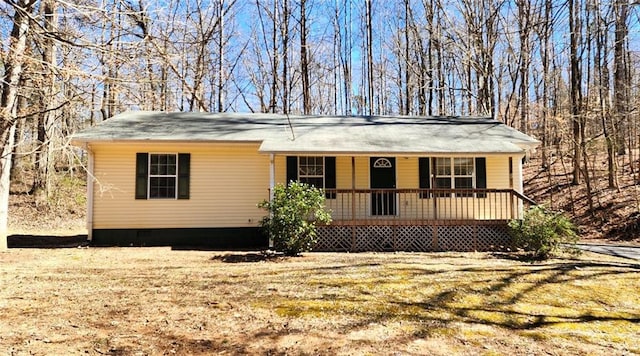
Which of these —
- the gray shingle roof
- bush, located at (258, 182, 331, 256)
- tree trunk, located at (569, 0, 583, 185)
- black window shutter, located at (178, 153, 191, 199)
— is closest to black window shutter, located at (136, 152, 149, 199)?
the gray shingle roof

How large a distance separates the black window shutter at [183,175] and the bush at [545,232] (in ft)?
30.0

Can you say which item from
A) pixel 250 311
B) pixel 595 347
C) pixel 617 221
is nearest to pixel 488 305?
pixel 595 347

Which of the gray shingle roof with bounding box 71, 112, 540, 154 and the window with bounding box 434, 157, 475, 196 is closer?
the gray shingle roof with bounding box 71, 112, 540, 154

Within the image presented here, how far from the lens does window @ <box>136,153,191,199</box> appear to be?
434 inches

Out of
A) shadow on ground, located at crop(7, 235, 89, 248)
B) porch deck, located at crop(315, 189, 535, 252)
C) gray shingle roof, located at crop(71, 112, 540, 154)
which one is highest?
gray shingle roof, located at crop(71, 112, 540, 154)

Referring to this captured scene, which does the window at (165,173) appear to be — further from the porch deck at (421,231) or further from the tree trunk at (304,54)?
the tree trunk at (304,54)

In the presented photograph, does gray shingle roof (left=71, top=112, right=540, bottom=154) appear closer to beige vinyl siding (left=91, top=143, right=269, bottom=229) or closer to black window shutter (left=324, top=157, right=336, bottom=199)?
beige vinyl siding (left=91, top=143, right=269, bottom=229)

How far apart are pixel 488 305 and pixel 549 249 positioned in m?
4.55

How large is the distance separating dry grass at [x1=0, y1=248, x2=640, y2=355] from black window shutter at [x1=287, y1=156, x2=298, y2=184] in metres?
3.62

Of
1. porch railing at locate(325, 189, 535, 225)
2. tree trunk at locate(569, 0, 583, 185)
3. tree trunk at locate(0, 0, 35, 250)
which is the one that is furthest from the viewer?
tree trunk at locate(569, 0, 583, 185)

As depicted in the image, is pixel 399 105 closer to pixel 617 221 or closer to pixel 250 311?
pixel 617 221

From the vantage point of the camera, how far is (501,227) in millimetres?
10711

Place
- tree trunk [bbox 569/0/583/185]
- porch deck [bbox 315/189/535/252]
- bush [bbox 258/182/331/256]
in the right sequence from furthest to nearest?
tree trunk [bbox 569/0/583/185]
porch deck [bbox 315/189/535/252]
bush [bbox 258/182/331/256]

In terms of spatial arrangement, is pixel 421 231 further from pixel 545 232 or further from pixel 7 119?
pixel 7 119
